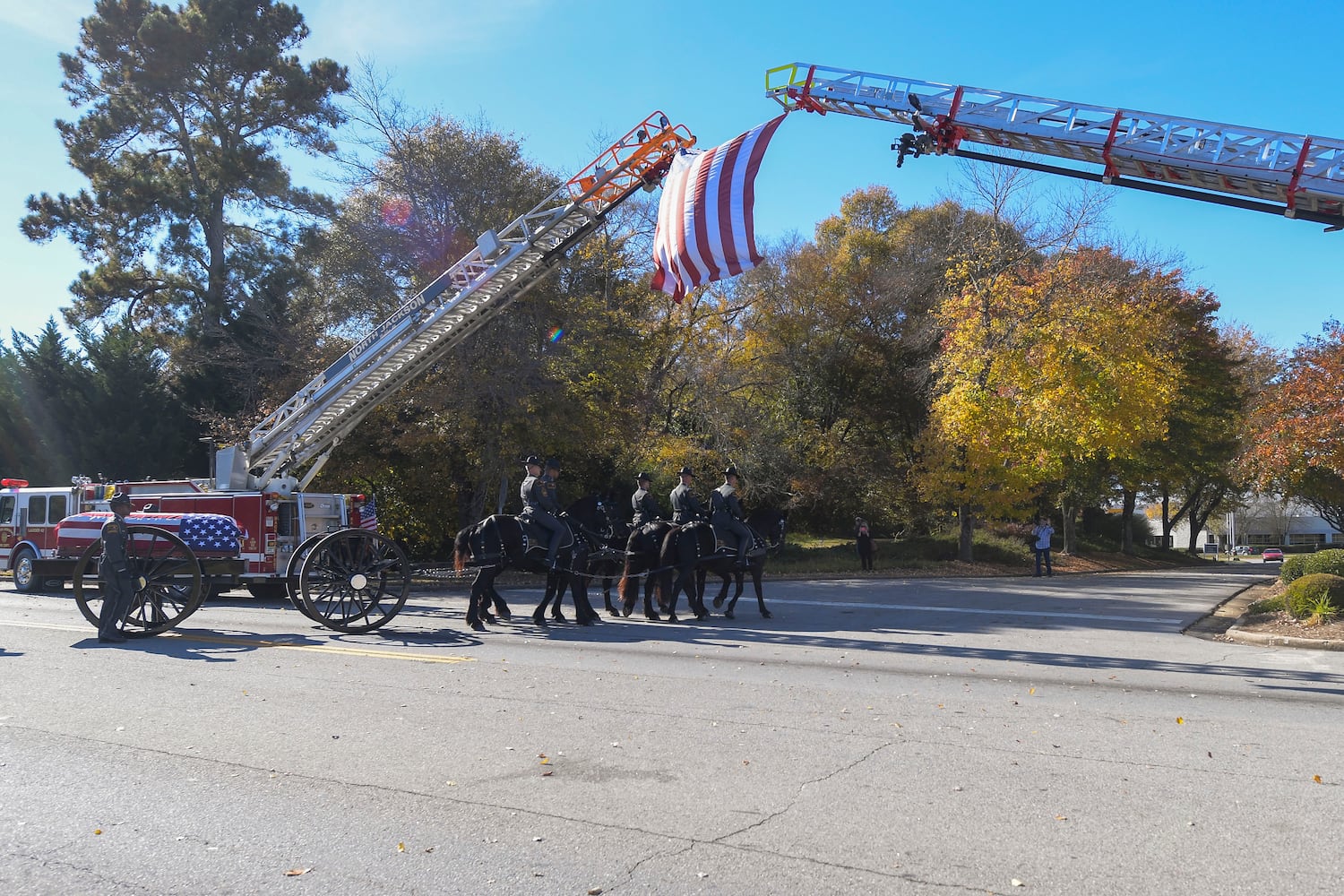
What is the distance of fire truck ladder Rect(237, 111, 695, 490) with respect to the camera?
17.1m

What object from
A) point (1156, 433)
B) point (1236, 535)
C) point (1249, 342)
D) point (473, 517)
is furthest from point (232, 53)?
point (1236, 535)

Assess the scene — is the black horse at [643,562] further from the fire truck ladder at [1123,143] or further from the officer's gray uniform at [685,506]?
the fire truck ladder at [1123,143]

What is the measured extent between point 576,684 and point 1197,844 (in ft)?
18.7

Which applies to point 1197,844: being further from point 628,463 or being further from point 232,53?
point 232,53

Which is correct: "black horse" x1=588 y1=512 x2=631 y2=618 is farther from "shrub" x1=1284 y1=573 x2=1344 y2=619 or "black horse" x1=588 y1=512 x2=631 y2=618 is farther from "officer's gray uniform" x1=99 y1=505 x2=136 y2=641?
"shrub" x1=1284 y1=573 x2=1344 y2=619

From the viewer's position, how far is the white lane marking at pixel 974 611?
16.1 metres

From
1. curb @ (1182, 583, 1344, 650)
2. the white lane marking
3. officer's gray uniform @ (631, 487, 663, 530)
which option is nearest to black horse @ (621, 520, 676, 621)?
officer's gray uniform @ (631, 487, 663, 530)

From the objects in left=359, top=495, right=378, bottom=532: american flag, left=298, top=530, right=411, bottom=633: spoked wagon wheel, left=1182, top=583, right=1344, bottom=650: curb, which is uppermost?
left=359, top=495, right=378, bottom=532: american flag

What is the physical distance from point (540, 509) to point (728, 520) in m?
3.03

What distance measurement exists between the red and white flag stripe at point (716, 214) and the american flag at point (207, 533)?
26.3 ft

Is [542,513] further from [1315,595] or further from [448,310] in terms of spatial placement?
[1315,595]

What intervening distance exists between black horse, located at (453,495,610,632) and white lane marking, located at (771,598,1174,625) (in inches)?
194

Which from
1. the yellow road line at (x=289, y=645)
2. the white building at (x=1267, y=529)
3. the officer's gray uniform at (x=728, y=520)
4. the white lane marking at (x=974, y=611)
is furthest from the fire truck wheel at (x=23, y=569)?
the white building at (x=1267, y=529)

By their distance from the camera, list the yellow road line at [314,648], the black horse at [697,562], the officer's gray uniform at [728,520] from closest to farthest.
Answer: the yellow road line at [314,648] < the black horse at [697,562] < the officer's gray uniform at [728,520]
